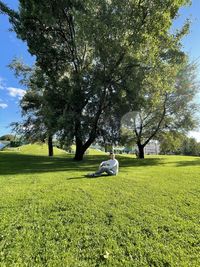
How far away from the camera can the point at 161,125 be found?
2305 cm

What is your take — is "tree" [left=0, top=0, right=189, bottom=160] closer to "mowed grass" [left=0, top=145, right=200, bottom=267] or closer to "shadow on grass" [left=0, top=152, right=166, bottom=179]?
"shadow on grass" [left=0, top=152, right=166, bottom=179]

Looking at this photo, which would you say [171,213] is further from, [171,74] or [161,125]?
[161,125]

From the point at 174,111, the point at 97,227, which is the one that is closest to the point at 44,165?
the point at 97,227

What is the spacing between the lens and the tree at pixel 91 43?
13.5 m

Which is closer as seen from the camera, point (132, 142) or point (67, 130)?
point (67, 130)

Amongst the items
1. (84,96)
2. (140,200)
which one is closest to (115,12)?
(84,96)

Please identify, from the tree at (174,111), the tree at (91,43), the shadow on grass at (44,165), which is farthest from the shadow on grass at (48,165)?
the tree at (174,111)

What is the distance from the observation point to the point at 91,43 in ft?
47.2

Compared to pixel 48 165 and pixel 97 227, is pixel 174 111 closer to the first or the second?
pixel 48 165

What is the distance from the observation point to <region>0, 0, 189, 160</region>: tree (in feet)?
44.4

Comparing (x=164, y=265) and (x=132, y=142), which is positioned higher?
(x=132, y=142)

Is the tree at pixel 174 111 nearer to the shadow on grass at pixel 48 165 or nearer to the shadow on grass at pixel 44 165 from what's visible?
the shadow on grass at pixel 48 165

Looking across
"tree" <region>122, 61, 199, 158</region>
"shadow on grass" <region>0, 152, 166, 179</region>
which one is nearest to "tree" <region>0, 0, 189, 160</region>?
"shadow on grass" <region>0, 152, 166, 179</region>

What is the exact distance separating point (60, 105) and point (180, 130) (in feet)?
46.5
